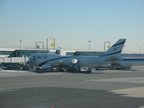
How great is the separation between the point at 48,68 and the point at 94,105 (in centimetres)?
5028

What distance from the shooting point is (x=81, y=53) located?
368 feet

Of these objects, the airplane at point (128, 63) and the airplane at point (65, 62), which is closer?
the airplane at point (65, 62)

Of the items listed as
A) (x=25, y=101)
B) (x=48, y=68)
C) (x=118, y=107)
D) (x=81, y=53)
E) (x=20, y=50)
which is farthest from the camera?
(x=81, y=53)

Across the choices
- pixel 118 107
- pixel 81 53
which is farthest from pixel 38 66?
pixel 118 107

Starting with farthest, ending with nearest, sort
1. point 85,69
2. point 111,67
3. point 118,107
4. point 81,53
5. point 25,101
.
→ point 81,53, point 111,67, point 85,69, point 25,101, point 118,107

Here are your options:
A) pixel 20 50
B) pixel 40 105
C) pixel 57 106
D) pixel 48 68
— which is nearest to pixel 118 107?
pixel 57 106

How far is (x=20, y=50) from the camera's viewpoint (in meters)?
95.9

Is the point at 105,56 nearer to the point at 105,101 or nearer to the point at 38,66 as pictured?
the point at 38,66

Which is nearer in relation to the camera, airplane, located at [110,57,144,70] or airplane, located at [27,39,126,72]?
airplane, located at [27,39,126,72]

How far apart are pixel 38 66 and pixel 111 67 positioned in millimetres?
25505

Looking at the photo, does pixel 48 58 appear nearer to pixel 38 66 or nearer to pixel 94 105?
pixel 38 66

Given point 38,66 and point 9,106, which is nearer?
point 9,106

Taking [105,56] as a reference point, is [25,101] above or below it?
below

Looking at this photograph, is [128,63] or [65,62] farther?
[128,63]
